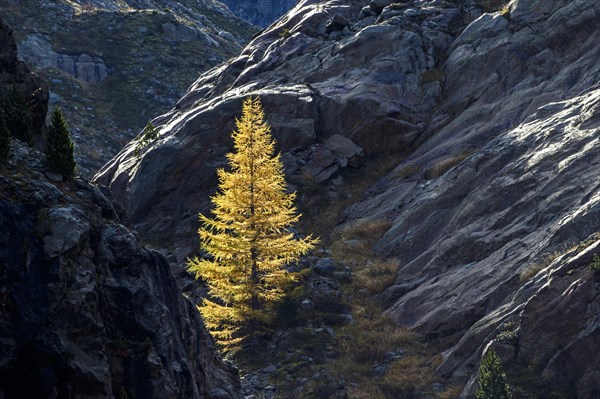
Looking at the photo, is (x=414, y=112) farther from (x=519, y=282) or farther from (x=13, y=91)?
(x=13, y=91)

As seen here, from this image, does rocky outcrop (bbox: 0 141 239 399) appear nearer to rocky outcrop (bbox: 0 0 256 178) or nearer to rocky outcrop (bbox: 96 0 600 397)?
rocky outcrop (bbox: 96 0 600 397)

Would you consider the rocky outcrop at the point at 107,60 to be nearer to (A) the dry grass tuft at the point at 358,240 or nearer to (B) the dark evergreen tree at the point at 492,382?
(A) the dry grass tuft at the point at 358,240

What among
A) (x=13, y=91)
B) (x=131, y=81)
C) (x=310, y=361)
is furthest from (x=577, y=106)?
(x=131, y=81)

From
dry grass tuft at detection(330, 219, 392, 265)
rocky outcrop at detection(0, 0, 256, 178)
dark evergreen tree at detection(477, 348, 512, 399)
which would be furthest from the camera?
rocky outcrop at detection(0, 0, 256, 178)

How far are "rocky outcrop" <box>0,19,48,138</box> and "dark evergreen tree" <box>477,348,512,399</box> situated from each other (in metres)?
15.0

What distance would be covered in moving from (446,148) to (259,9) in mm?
145528

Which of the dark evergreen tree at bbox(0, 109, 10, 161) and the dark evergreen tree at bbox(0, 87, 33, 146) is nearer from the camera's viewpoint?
the dark evergreen tree at bbox(0, 109, 10, 161)

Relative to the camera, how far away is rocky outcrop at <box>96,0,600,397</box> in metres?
23.7

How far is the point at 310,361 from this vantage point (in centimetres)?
2639

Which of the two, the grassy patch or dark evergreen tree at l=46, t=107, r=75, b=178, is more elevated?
dark evergreen tree at l=46, t=107, r=75, b=178

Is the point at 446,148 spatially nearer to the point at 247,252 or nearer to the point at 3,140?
the point at 247,252

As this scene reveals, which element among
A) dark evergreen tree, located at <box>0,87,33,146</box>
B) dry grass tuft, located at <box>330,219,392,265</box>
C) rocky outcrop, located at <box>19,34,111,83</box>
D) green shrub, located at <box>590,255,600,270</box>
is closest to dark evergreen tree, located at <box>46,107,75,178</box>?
dark evergreen tree, located at <box>0,87,33,146</box>

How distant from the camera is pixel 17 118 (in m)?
20.3

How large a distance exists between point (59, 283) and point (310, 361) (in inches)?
488
